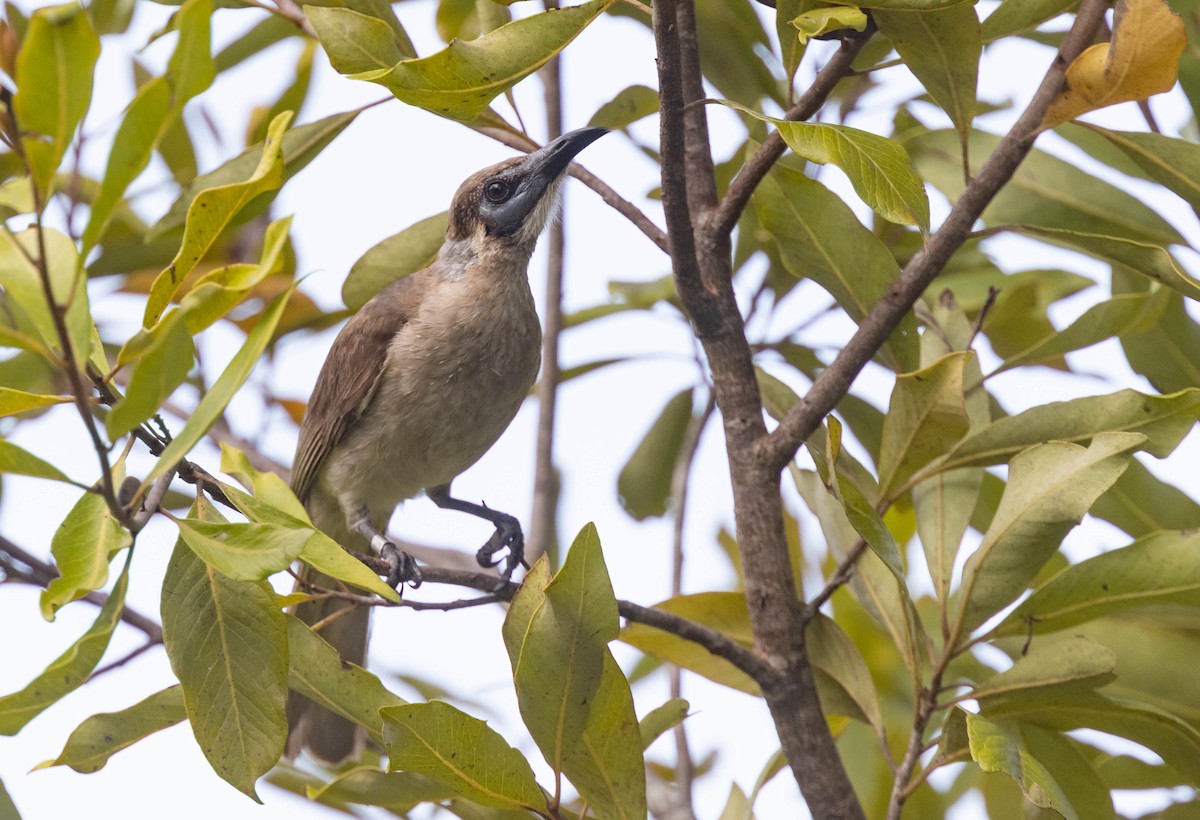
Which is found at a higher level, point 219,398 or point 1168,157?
point 1168,157

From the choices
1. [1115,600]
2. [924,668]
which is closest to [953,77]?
[1115,600]

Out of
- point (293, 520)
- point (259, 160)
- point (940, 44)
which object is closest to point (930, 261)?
point (940, 44)

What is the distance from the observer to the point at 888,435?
92.9 inches

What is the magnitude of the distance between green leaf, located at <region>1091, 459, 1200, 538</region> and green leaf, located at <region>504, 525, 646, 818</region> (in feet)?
4.08

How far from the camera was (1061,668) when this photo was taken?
7.14 feet

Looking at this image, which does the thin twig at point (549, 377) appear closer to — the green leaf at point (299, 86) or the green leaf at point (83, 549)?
the green leaf at point (299, 86)

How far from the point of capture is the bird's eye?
407 centimetres

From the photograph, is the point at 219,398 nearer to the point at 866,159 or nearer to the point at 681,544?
the point at 866,159

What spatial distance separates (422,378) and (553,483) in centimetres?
50

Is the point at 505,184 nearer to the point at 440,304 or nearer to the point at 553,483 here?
the point at 440,304

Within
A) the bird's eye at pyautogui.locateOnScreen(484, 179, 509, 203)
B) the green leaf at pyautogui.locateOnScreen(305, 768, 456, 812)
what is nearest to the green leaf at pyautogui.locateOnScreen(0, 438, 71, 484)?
the green leaf at pyautogui.locateOnScreen(305, 768, 456, 812)

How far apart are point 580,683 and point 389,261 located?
1.40m

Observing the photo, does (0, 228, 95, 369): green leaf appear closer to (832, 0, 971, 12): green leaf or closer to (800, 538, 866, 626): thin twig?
(832, 0, 971, 12): green leaf

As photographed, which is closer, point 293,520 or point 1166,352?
point 293,520
